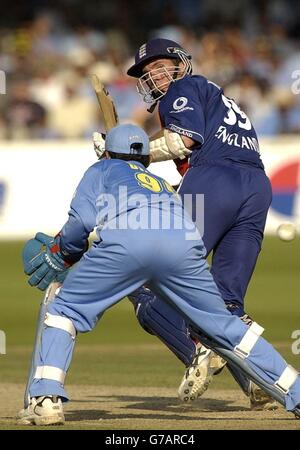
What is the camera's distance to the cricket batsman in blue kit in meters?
6.50

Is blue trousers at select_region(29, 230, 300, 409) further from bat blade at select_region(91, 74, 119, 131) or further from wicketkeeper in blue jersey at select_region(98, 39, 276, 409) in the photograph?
bat blade at select_region(91, 74, 119, 131)

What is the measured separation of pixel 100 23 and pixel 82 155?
17.2 ft

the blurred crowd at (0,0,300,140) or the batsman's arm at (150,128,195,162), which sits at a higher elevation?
the blurred crowd at (0,0,300,140)

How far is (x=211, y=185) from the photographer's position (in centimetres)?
761

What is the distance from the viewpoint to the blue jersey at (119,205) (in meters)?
6.54

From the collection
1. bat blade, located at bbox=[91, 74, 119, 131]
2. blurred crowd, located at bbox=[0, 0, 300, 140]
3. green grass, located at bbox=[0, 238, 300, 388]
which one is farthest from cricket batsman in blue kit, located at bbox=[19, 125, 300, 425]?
blurred crowd, located at bbox=[0, 0, 300, 140]

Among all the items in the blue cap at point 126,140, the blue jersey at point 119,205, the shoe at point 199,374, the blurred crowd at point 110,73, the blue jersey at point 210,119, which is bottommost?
the shoe at point 199,374

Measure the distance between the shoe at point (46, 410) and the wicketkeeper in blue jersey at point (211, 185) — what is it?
1.08 metres

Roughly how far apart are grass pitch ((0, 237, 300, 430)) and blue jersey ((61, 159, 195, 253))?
1.12 meters

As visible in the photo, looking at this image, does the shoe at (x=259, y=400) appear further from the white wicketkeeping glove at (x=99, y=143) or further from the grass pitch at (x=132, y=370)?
the white wicketkeeping glove at (x=99, y=143)

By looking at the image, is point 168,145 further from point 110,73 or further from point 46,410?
point 110,73

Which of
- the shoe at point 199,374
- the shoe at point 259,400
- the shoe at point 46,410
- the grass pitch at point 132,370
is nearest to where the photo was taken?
the shoe at point 46,410

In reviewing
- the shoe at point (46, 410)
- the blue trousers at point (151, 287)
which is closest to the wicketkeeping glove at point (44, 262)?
the blue trousers at point (151, 287)
